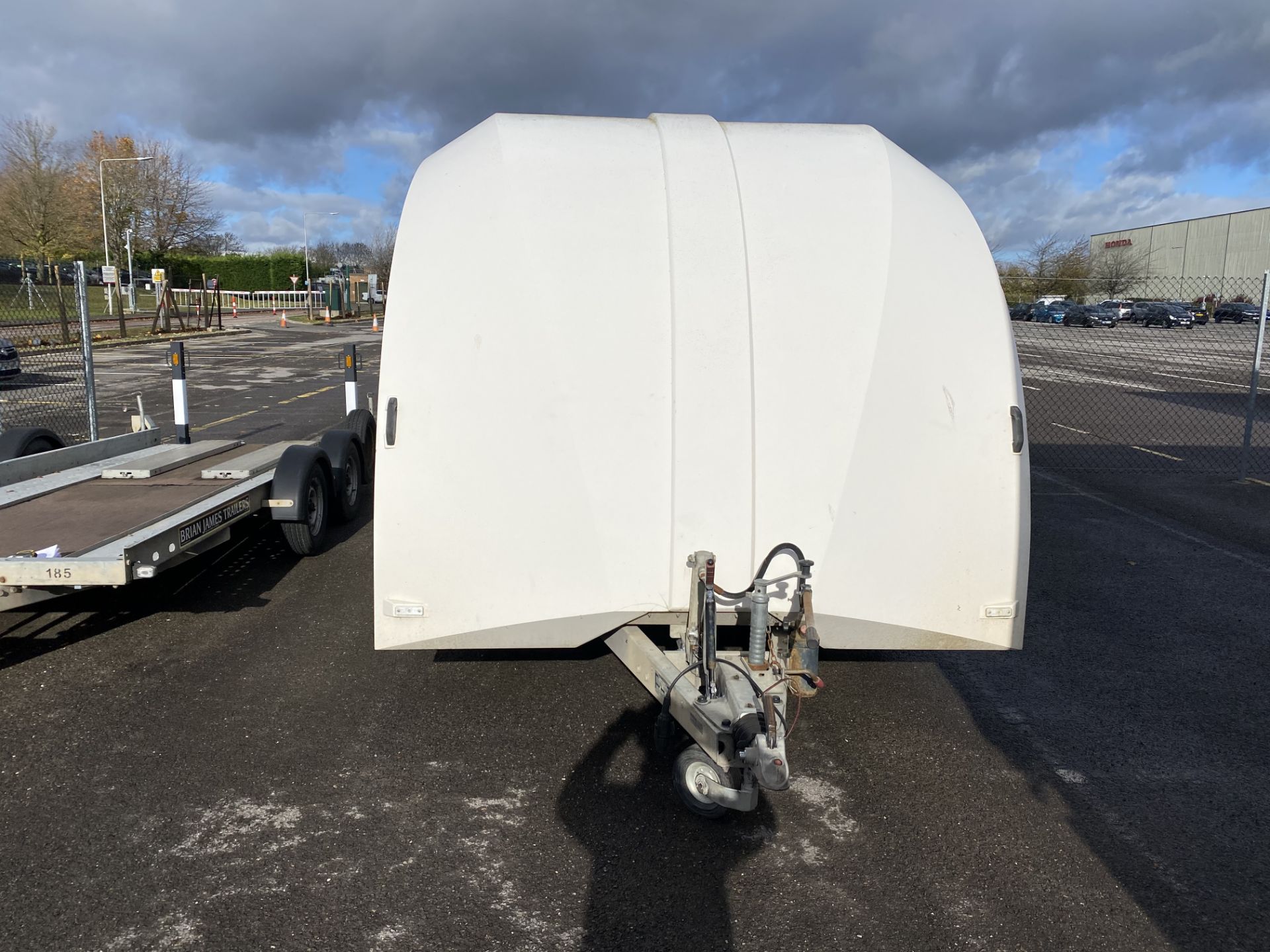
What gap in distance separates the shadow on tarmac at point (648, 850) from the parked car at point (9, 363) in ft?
46.6

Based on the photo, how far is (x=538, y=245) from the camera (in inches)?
157

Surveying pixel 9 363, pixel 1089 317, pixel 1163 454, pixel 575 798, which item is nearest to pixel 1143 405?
pixel 1163 454

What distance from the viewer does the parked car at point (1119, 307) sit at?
1713 inches

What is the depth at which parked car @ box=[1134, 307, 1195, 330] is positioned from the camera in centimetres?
3981

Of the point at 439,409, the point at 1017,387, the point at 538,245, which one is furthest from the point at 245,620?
the point at 1017,387

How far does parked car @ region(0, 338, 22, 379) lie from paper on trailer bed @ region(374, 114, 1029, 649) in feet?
44.7

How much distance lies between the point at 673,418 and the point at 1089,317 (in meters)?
35.5

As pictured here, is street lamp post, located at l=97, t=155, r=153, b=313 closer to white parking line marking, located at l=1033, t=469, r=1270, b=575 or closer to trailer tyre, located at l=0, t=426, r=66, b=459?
trailer tyre, located at l=0, t=426, r=66, b=459

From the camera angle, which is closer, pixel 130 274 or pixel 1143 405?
pixel 1143 405

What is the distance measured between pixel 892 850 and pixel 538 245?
2.76m

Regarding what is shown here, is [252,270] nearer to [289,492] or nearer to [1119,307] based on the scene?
[1119,307]

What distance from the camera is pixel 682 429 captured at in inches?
155

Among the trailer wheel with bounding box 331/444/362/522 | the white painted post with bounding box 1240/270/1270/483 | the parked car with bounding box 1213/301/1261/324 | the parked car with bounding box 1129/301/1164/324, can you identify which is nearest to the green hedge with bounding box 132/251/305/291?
the parked car with bounding box 1129/301/1164/324

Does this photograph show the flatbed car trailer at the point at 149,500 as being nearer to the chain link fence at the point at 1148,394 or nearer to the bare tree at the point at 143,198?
the chain link fence at the point at 1148,394
